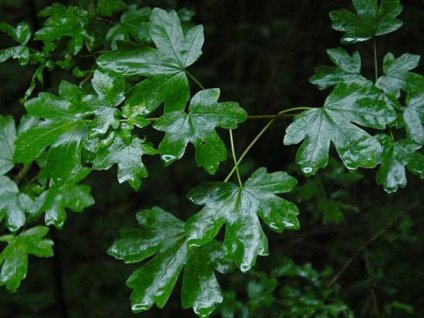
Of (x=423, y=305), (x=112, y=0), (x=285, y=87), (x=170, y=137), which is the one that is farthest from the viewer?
(x=285, y=87)

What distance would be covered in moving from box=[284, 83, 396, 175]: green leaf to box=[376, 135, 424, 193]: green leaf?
0.16m

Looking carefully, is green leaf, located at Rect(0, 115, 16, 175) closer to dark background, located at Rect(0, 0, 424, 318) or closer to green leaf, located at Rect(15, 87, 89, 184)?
green leaf, located at Rect(15, 87, 89, 184)

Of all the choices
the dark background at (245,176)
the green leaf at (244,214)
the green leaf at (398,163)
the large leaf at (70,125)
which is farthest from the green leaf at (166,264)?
the dark background at (245,176)

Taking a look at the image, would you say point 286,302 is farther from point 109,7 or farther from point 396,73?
point 109,7

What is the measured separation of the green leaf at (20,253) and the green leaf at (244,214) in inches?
21.4

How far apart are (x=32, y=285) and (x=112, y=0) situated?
2580mm

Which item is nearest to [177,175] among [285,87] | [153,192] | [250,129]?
[153,192]

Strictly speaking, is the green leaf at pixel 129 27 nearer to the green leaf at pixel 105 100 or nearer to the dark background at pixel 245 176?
the green leaf at pixel 105 100

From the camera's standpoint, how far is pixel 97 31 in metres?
2.12

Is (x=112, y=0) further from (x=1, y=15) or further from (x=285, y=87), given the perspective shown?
(x=285, y=87)

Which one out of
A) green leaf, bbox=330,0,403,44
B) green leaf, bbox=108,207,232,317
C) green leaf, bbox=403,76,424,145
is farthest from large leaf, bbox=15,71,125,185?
green leaf, bbox=403,76,424,145

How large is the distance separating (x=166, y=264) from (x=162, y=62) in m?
0.53

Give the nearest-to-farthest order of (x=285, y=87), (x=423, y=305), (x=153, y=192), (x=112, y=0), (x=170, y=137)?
1. (x=170, y=137)
2. (x=112, y=0)
3. (x=423, y=305)
4. (x=153, y=192)
5. (x=285, y=87)

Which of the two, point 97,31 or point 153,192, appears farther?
point 153,192
